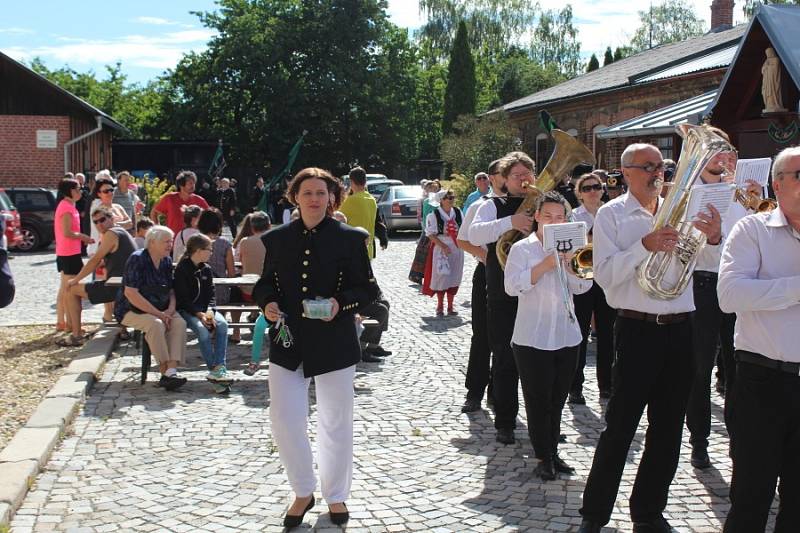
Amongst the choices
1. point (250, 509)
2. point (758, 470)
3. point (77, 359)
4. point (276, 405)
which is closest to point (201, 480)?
point (250, 509)

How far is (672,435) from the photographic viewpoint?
4414 mm

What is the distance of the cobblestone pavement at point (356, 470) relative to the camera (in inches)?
189

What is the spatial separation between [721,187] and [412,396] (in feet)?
13.4

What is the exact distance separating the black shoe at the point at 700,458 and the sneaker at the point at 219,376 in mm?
3883

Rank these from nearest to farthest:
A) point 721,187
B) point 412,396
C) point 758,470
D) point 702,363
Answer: point 758,470
point 721,187
point 702,363
point 412,396

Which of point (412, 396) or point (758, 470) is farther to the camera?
point (412, 396)

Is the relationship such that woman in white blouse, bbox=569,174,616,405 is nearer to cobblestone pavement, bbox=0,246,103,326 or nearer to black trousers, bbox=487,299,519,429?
black trousers, bbox=487,299,519,429

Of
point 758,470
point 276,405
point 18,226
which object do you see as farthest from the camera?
point 18,226

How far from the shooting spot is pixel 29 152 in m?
30.5

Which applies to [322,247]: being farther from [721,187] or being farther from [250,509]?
[721,187]

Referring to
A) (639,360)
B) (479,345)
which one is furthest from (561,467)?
(479,345)

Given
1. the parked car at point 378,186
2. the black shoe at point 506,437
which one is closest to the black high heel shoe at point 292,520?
the black shoe at point 506,437

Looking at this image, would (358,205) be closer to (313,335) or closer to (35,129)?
(313,335)

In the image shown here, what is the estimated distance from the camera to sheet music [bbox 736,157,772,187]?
5660 millimetres
